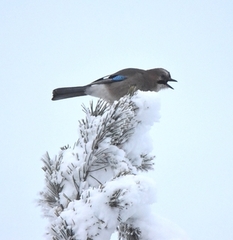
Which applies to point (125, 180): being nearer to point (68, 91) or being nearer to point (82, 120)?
point (82, 120)

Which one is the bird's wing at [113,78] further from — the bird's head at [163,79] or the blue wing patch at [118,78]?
the bird's head at [163,79]

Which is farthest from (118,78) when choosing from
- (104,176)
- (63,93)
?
(104,176)

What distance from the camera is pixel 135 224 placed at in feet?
6.55

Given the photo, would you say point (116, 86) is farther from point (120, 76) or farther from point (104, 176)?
point (104, 176)

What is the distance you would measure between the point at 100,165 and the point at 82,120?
313mm

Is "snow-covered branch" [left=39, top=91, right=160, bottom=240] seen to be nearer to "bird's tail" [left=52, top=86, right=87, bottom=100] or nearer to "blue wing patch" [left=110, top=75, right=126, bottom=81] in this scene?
"blue wing patch" [left=110, top=75, right=126, bottom=81]

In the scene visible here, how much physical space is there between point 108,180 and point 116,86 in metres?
4.37

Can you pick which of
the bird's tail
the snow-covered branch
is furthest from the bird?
the snow-covered branch

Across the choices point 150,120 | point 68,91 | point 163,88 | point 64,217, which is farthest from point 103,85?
point 64,217

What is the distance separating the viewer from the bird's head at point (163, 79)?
7.32 metres

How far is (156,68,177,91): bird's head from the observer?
732 cm

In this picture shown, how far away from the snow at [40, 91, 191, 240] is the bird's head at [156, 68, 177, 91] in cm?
461

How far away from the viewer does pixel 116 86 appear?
21.4ft

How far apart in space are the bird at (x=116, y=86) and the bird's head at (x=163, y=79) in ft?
0.09
